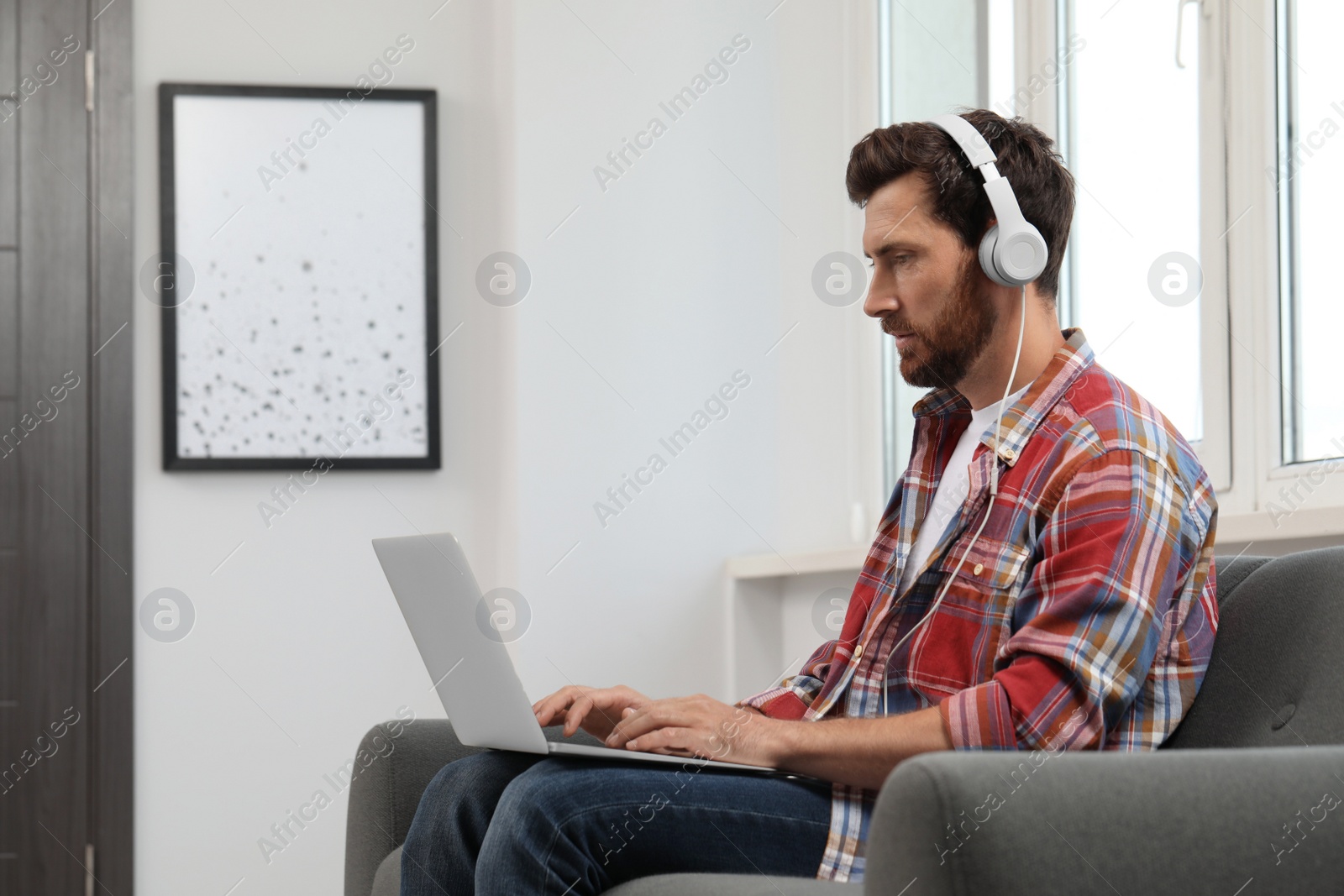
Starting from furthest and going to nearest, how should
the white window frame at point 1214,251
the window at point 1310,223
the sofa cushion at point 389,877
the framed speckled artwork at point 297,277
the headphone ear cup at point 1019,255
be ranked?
1. the framed speckled artwork at point 297,277
2. the white window frame at point 1214,251
3. the window at point 1310,223
4. the sofa cushion at point 389,877
5. the headphone ear cup at point 1019,255

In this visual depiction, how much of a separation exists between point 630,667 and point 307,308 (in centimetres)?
108

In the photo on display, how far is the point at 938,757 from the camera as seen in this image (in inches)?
30.1

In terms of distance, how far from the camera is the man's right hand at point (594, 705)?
4.75 ft

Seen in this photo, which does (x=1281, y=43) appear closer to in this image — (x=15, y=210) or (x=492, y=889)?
(x=492, y=889)

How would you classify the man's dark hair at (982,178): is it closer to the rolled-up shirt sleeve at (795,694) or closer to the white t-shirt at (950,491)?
the white t-shirt at (950,491)

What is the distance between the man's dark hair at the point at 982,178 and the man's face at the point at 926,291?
0.05 feet

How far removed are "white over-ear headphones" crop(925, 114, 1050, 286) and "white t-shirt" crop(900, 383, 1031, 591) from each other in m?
0.12

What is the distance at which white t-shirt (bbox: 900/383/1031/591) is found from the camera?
4.56 ft

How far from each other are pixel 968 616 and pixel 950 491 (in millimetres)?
210

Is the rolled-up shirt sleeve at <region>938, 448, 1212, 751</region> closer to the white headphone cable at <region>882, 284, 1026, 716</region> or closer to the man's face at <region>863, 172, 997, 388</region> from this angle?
the white headphone cable at <region>882, 284, 1026, 716</region>

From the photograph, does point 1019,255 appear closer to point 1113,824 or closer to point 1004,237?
point 1004,237

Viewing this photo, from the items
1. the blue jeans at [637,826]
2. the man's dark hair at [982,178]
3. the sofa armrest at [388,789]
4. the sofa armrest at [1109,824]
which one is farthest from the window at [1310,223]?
the sofa armrest at [388,789]

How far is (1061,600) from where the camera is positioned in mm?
1104

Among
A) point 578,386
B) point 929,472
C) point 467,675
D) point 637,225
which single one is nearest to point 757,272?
point 637,225
